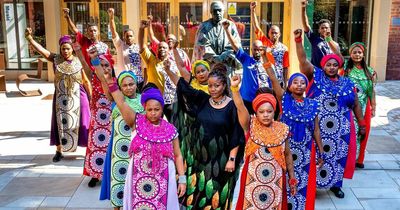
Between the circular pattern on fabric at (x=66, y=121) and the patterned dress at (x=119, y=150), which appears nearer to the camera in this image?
the patterned dress at (x=119, y=150)

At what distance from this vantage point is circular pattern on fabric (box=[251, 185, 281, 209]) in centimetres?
404

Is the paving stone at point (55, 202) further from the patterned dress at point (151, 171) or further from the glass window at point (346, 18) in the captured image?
the glass window at point (346, 18)

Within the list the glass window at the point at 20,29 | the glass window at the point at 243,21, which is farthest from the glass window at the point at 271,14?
the glass window at the point at 20,29

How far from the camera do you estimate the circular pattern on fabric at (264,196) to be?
13.3 feet

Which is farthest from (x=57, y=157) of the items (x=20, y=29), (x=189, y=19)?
(x=20, y=29)

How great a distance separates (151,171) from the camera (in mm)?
3779

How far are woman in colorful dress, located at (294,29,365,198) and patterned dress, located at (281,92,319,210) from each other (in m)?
0.57

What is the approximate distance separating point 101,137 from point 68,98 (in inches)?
46.2

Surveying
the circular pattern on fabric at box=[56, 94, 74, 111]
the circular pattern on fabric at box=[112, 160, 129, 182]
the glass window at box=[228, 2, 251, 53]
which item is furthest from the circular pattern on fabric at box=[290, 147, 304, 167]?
the glass window at box=[228, 2, 251, 53]

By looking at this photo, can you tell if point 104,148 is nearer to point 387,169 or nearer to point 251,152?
point 251,152

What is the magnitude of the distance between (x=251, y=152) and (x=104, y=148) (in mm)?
2140

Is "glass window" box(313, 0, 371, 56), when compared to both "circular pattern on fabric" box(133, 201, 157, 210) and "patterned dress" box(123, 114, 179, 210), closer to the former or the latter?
"patterned dress" box(123, 114, 179, 210)

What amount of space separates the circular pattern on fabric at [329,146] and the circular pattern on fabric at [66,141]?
339 cm

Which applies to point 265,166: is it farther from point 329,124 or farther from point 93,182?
point 93,182
